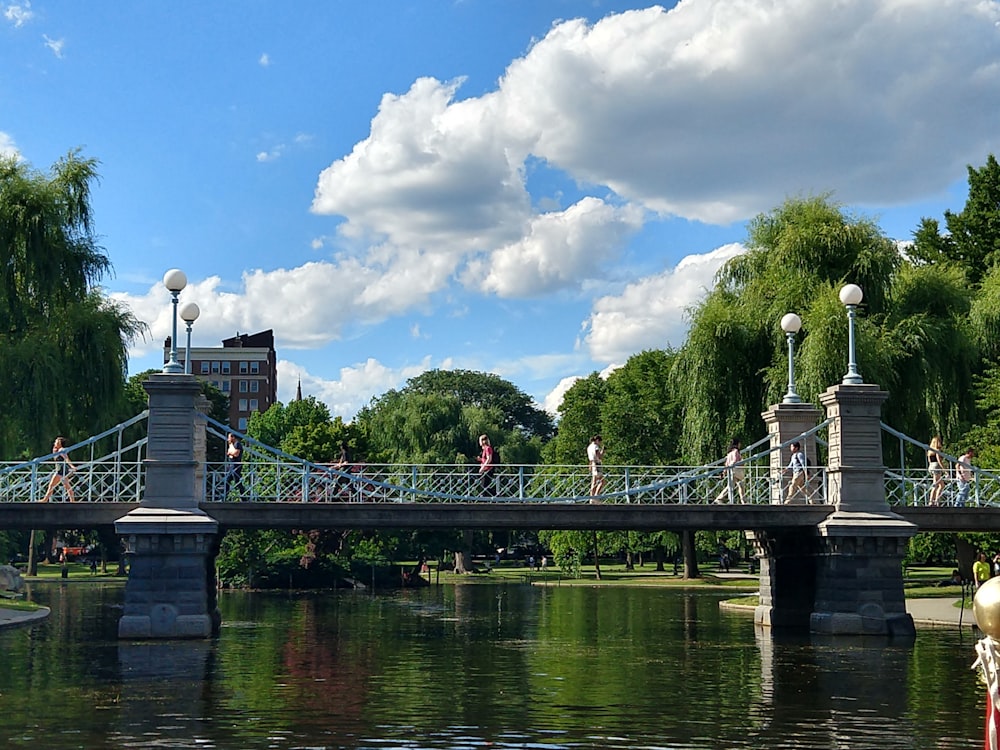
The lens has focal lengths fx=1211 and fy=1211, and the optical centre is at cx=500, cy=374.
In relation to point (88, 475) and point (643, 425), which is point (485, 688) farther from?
point (643, 425)

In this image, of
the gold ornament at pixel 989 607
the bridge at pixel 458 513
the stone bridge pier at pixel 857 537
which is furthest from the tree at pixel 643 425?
the gold ornament at pixel 989 607

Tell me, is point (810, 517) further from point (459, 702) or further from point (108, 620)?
point (108, 620)

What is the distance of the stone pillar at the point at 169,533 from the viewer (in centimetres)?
2527

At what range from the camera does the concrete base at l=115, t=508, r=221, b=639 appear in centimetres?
2522

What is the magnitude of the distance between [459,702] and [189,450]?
1060 centimetres

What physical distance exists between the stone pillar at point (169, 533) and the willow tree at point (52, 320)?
8801mm

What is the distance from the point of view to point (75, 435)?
35.3 meters

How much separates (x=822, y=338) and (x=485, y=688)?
19.3 metres

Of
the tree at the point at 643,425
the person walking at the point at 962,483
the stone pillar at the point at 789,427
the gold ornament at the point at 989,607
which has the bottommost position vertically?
the gold ornament at the point at 989,607

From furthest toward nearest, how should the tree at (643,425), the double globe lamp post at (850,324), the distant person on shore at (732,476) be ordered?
the tree at (643,425) < the distant person on shore at (732,476) < the double globe lamp post at (850,324)

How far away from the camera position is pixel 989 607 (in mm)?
5309

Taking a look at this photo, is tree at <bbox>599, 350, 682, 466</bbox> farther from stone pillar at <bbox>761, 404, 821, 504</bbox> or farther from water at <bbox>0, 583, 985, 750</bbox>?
stone pillar at <bbox>761, 404, 821, 504</bbox>

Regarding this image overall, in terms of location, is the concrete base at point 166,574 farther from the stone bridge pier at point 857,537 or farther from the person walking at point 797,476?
the stone bridge pier at point 857,537

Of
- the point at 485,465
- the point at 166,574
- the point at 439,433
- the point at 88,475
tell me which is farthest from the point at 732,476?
the point at 439,433
